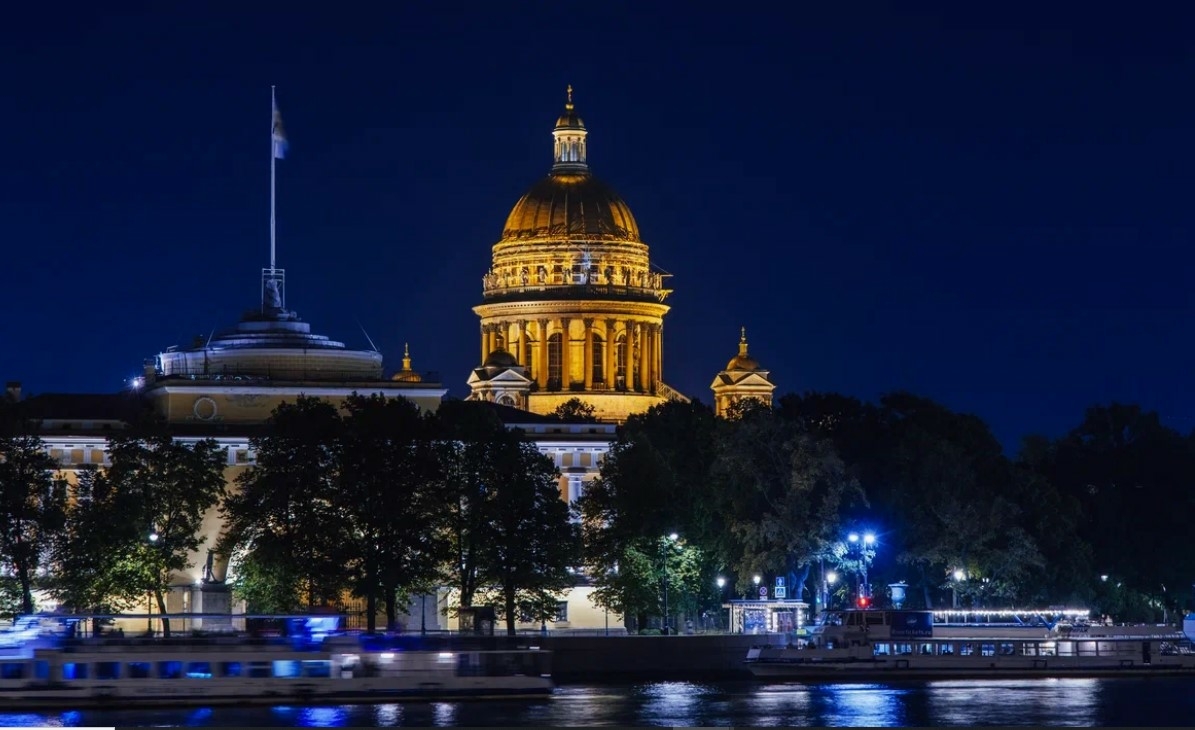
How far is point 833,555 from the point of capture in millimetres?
184750

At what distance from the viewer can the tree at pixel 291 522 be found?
175250 millimetres

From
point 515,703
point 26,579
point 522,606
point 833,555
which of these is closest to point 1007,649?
point 833,555

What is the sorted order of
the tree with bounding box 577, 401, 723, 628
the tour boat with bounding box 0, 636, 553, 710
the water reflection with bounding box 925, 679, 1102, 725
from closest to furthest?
1. the water reflection with bounding box 925, 679, 1102, 725
2. the tour boat with bounding box 0, 636, 553, 710
3. the tree with bounding box 577, 401, 723, 628

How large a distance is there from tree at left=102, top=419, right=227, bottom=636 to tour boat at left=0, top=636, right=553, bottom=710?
21.3 meters

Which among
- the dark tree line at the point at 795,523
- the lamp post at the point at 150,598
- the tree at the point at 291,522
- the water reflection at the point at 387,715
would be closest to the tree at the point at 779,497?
the dark tree line at the point at 795,523

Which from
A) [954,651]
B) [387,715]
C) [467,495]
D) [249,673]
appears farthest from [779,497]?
[387,715]

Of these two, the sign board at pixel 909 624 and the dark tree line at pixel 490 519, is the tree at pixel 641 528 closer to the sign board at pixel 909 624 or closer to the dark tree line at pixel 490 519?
the dark tree line at pixel 490 519

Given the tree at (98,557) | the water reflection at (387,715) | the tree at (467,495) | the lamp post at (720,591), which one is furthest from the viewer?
the lamp post at (720,591)

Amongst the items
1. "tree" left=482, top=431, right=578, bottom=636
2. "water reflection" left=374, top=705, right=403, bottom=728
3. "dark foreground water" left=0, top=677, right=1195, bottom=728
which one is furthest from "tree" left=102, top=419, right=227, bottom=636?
"water reflection" left=374, top=705, right=403, bottom=728

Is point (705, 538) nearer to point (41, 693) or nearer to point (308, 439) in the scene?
point (308, 439)

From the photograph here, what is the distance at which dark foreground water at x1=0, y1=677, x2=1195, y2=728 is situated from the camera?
145375mm

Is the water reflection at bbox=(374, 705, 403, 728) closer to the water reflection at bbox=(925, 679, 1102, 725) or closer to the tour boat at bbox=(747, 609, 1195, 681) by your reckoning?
the water reflection at bbox=(925, 679, 1102, 725)

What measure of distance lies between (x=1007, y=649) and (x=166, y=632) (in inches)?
1571

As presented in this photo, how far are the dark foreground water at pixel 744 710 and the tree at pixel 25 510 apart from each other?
87.4 feet
